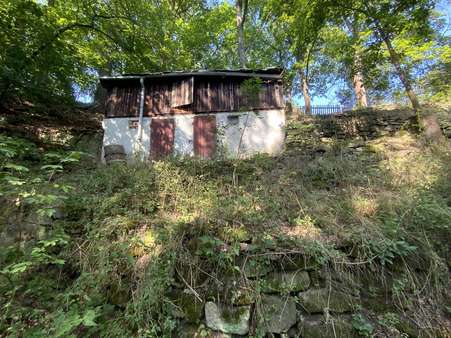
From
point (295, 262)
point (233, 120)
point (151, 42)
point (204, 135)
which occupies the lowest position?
point (295, 262)

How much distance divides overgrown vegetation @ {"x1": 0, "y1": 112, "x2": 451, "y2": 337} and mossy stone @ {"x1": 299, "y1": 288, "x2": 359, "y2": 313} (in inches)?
6.3

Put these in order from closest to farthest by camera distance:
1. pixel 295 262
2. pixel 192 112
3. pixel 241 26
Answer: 1. pixel 295 262
2. pixel 192 112
3. pixel 241 26

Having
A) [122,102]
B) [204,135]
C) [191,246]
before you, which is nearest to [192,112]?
[204,135]

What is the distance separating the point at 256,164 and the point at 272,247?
3.36 m

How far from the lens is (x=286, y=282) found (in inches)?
119

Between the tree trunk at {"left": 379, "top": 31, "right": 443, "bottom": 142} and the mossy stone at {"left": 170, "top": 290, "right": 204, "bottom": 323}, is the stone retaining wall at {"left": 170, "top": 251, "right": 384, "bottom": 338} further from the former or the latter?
the tree trunk at {"left": 379, "top": 31, "right": 443, "bottom": 142}

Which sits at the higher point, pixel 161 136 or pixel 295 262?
pixel 161 136

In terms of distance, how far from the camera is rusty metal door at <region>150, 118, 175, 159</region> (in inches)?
433

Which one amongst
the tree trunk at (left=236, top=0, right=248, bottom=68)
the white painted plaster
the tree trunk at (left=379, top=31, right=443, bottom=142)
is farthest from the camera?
the tree trunk at (left=236, top=0, right=248, bottom=68)

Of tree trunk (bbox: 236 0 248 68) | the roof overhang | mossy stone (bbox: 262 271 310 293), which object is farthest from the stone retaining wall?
tree trunk (bbox: 236 0 248 68)

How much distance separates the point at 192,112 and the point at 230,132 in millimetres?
2157

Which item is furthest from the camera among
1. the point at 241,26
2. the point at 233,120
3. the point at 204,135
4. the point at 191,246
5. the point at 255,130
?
the point at 241,26

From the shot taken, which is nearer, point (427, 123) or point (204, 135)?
point (427, 123)

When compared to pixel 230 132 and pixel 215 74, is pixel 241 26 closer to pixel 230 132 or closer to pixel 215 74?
pixel 215 74
